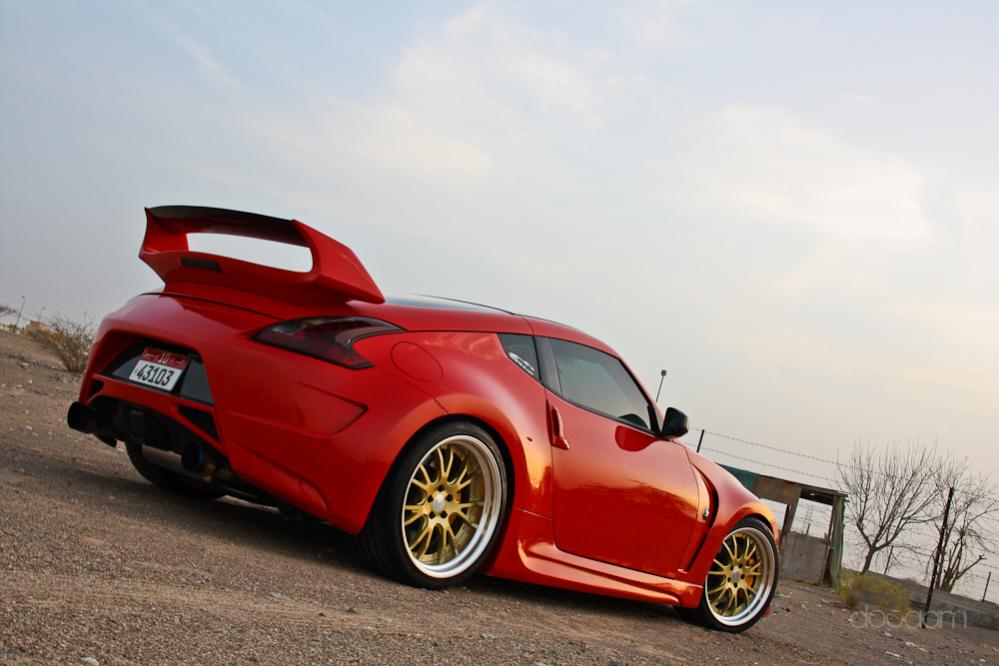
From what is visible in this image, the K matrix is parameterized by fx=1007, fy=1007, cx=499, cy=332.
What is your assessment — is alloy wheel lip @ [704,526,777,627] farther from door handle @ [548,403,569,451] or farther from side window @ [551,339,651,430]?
door handle @ [548,403,569,451]

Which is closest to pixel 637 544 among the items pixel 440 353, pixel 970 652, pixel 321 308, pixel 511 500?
pixel 511 500

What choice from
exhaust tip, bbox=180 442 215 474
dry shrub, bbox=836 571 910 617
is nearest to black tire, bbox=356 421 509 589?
exhaust tip, bbox=180 442 215 474

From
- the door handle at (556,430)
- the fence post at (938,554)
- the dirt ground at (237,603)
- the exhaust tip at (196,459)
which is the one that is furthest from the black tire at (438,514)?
the fence post at (938,554)

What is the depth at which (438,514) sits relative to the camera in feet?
14.5

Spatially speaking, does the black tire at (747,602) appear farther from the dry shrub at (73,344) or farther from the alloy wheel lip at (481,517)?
the dry shrub at (73,344)

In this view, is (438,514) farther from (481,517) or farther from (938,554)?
(938,554)

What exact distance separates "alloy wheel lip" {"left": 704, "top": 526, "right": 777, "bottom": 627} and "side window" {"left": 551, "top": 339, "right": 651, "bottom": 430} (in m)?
1.09

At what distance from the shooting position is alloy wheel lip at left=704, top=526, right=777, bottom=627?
19.6ft

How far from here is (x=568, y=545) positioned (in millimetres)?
4887

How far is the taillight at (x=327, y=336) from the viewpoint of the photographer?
163 inches

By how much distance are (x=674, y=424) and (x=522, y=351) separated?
44.1 inches

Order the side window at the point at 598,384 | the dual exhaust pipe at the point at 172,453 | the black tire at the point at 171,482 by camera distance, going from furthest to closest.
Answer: the black tire at the point at 171,482, the side window at the point at 598,384, the dual exhaust pipe at the point at 172,453

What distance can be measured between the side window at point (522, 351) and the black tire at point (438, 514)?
51 centimetres

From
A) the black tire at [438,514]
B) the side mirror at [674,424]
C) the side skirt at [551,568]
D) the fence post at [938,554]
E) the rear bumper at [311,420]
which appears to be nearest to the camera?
the rear bumper at [311,420]
